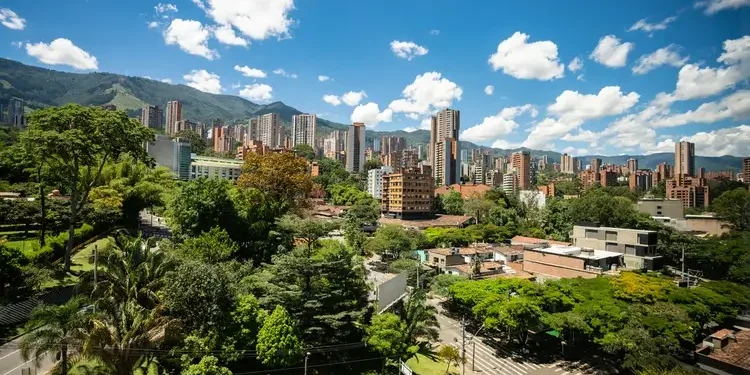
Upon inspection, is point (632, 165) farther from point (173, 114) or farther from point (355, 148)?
point (173, 114)

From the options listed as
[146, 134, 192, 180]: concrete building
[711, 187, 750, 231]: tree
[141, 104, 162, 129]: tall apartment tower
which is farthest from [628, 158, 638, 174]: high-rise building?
[141, 104, 162, 129]: tall apartment tower

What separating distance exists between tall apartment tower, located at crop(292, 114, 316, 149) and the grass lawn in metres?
106

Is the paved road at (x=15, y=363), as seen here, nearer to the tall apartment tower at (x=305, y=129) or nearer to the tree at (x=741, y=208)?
the tree at (x=741, y=208)

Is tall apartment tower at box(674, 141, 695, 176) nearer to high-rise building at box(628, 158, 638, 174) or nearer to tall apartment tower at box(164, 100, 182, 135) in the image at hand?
high-rise building at box(628, 158, 638, 174)

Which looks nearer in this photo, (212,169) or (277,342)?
(277,342)

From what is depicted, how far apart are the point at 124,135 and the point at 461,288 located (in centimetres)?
1604

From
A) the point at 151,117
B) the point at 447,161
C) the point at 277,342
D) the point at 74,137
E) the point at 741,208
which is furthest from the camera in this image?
the point at 151,117

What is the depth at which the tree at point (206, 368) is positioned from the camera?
9.36 meters

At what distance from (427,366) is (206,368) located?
8050 mm

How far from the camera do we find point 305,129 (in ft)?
387

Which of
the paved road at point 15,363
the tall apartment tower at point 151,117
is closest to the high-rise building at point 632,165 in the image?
the paved road at point 15,363

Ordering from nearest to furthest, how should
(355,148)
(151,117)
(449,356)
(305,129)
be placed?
(449,356), (355,148), (151,117), (305,129)

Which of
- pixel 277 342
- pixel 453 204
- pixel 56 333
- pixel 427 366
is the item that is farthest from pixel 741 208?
pixel 453 204

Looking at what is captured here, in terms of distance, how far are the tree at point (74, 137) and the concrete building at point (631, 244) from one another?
99.4 feet
